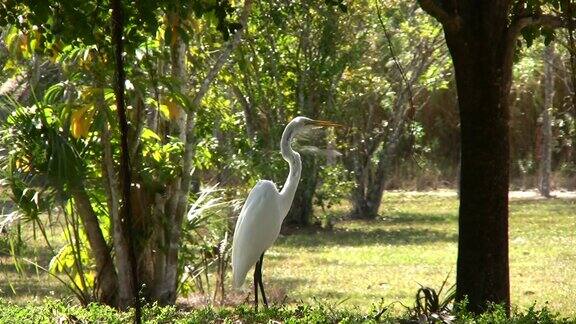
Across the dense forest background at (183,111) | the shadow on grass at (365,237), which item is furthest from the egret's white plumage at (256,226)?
the shadow on grass at (365,237)

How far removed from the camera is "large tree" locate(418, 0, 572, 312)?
6.03m

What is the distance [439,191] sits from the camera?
106 ft

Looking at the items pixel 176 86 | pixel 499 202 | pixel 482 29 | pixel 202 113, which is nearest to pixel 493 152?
pixel 499 202

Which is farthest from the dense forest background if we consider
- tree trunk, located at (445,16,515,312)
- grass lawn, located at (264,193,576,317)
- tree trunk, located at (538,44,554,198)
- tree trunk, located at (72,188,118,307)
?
grass lawn, located at (264,193,576,317)

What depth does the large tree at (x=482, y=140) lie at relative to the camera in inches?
237

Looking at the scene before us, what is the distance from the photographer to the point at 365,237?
62.2ft

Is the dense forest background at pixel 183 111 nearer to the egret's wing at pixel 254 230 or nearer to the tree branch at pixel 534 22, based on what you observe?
the tree branch at pixel 534 22

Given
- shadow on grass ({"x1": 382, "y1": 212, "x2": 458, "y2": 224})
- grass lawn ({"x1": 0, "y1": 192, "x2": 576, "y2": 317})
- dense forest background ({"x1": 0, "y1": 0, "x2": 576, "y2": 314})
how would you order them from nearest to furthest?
dense forest background ({"x1": 0, "y1": 0, "x2": 576, "y2": 314}) → grass lawn ({"x1": 0, "y1": 192, "x2": 576, "y2": 317}) → shadow on grass ({"x1": 382, "y1": 212, "x2": 458, "y2": 224})

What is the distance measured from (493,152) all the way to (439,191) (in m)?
26.4

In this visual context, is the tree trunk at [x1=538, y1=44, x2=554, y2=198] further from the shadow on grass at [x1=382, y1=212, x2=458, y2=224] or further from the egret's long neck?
the egret's long neck

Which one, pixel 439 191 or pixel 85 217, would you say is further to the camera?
pixel 439 191

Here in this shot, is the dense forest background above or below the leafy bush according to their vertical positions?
above

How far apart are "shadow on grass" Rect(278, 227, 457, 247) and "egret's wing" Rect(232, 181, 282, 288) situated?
849 centimetres

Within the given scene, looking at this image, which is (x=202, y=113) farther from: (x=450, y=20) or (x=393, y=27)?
(x=393, y=27)
